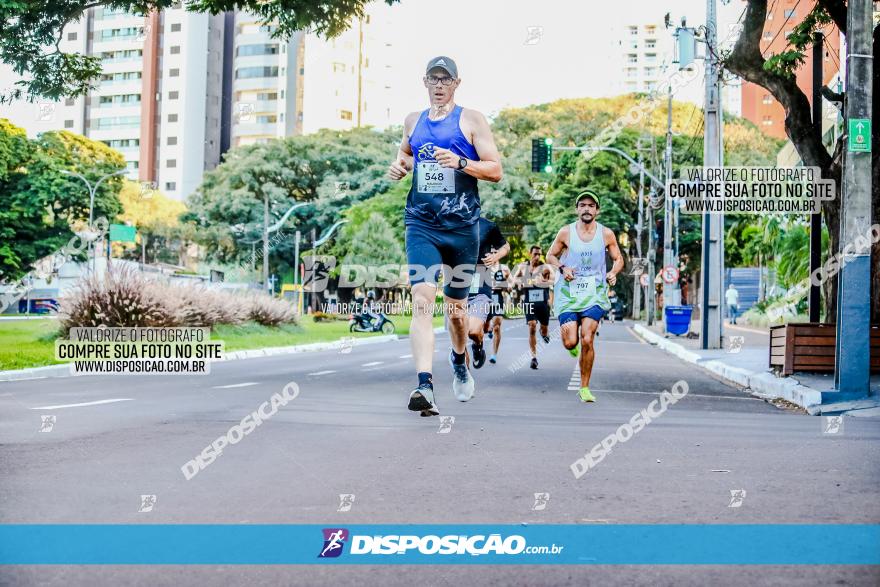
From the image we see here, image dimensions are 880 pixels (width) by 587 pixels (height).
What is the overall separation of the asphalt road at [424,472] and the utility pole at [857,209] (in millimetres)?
1149

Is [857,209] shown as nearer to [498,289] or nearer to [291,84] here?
[498,289]

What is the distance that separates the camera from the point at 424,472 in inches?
230

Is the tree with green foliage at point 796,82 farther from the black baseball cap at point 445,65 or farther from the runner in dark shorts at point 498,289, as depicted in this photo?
the black baseball cap at point 445,65

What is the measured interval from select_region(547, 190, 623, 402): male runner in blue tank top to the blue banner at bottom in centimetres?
576

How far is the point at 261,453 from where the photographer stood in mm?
6676

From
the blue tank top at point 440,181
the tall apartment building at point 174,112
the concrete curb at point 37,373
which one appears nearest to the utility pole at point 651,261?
the concrete curb at point 37,373

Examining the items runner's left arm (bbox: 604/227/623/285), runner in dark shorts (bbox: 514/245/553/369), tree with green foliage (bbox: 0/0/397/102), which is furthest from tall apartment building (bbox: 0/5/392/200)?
Result: runner's left arm (bbox: 604/227/623/285)

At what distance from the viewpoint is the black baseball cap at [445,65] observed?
6895 millimetres

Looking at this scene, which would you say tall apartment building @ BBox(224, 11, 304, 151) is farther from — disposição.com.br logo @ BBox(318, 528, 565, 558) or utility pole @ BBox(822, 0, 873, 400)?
disposição.com.br logo @ BBox(318, 528, 565, 558)

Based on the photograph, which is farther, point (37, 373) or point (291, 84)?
→ point (291, 84)

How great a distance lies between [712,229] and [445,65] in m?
18.6

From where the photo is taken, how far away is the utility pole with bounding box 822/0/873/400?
11477 mm

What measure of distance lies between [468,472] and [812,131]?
11.4 metres

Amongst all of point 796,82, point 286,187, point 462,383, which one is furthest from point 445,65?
point 286,187
